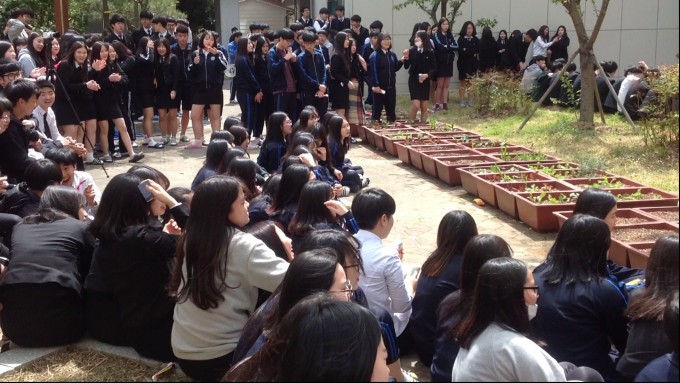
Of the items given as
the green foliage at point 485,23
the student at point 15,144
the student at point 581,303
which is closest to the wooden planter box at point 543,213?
the student at point 581,303

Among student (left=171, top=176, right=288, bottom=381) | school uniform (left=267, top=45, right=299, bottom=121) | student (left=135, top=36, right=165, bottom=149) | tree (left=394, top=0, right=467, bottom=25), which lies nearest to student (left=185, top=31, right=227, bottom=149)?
student (left=135, top=36, right=165, bottom=149)

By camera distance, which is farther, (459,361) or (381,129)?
(381,129)

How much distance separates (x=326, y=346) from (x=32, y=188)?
3.51 meters

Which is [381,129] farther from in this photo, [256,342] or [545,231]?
[256,342]

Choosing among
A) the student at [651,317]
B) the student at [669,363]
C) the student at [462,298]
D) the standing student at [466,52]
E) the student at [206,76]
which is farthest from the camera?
the standing student at [466,52]

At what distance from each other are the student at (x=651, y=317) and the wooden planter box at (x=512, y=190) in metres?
3.62

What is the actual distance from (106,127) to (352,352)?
7.88 metres

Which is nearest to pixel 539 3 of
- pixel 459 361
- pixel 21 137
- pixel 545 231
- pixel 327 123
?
pixel 327 123

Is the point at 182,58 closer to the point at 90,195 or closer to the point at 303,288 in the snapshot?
the point at 90,195

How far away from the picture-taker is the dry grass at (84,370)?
3807mm

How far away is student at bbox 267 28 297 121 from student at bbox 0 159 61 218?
5726 mm

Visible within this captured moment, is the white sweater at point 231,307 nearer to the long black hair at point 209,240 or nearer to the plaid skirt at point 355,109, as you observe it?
the long black hair at point 209,240

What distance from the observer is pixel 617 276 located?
436cm

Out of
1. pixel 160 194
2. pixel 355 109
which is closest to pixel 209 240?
pixel 160 194
